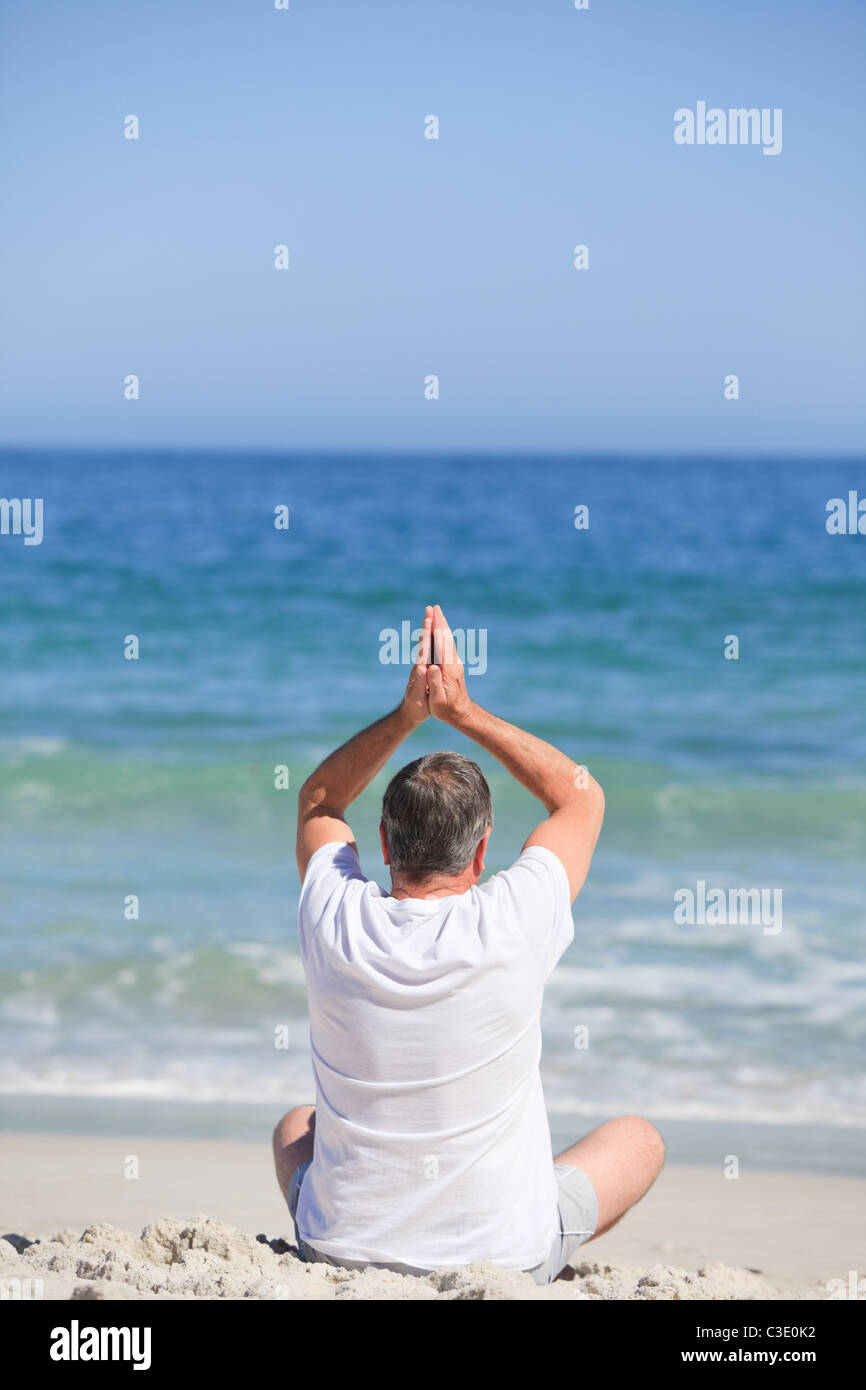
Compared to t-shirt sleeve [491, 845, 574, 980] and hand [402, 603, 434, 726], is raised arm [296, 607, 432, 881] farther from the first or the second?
t-shirt sleeve [491, 845, 574, 980]

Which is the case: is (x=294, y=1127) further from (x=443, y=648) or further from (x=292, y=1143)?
(x=443, y=648)

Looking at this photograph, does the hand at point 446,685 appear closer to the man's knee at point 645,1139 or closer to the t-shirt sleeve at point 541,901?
the t-shirt sleeve at point 541,901

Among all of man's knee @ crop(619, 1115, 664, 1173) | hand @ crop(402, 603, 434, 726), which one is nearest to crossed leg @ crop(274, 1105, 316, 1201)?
man's knee @ crop(619, 1115, 664, 1173)

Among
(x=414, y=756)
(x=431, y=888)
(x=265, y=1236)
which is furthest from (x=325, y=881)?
(x=414, y=756)

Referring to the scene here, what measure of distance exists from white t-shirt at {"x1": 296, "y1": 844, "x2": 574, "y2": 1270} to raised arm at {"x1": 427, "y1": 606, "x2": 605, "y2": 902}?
0.19 metres

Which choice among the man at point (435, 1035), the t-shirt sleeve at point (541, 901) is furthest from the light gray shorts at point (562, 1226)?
the t-shirt sleeve at point (541, 901)

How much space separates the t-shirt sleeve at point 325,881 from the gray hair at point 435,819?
106 millimetres

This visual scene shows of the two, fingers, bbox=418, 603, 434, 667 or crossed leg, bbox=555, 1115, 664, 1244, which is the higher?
fingers, bbox=418, 603, 434, 667

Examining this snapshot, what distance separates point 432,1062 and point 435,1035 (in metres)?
0.05

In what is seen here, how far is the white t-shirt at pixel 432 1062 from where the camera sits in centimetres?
229

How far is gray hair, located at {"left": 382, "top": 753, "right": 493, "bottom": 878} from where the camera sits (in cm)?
241

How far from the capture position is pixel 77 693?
11.3m

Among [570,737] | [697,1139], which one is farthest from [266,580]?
[697,1139]

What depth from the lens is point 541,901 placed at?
237 centimetres
